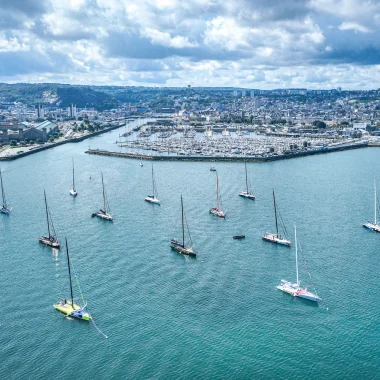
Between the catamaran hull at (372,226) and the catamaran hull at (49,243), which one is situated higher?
the catamaran hull at (49,243)

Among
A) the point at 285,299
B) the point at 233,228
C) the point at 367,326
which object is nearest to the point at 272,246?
the point at 233,228

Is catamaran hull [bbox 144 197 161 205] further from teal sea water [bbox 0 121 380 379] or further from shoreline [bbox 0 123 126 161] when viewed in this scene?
shoreline [bbox 0 123 126 161]

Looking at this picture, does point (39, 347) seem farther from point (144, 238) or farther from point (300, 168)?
point (300, 168)

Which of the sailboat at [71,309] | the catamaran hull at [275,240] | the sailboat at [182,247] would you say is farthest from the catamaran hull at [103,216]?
the sailboat at [71,309]

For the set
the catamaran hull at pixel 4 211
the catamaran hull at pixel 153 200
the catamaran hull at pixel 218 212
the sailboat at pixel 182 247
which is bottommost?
the sailboat at pixel 182 247

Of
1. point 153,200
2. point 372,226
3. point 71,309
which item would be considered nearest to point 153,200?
point 153,200

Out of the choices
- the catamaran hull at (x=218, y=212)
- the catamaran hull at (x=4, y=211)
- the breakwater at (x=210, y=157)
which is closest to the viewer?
the catamaran hull at (x=218, y=212)

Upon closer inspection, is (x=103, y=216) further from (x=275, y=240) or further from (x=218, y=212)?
(x=275, y=240)

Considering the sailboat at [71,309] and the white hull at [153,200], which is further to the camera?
the white hull at [153,200]

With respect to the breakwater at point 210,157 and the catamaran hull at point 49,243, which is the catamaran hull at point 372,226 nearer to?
the catamaran hull at point 49,243

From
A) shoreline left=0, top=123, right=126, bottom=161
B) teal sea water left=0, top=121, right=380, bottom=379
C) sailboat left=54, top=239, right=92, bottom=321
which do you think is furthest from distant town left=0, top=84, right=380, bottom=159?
sailboat left=54, top=239, right=92, bottom=321
